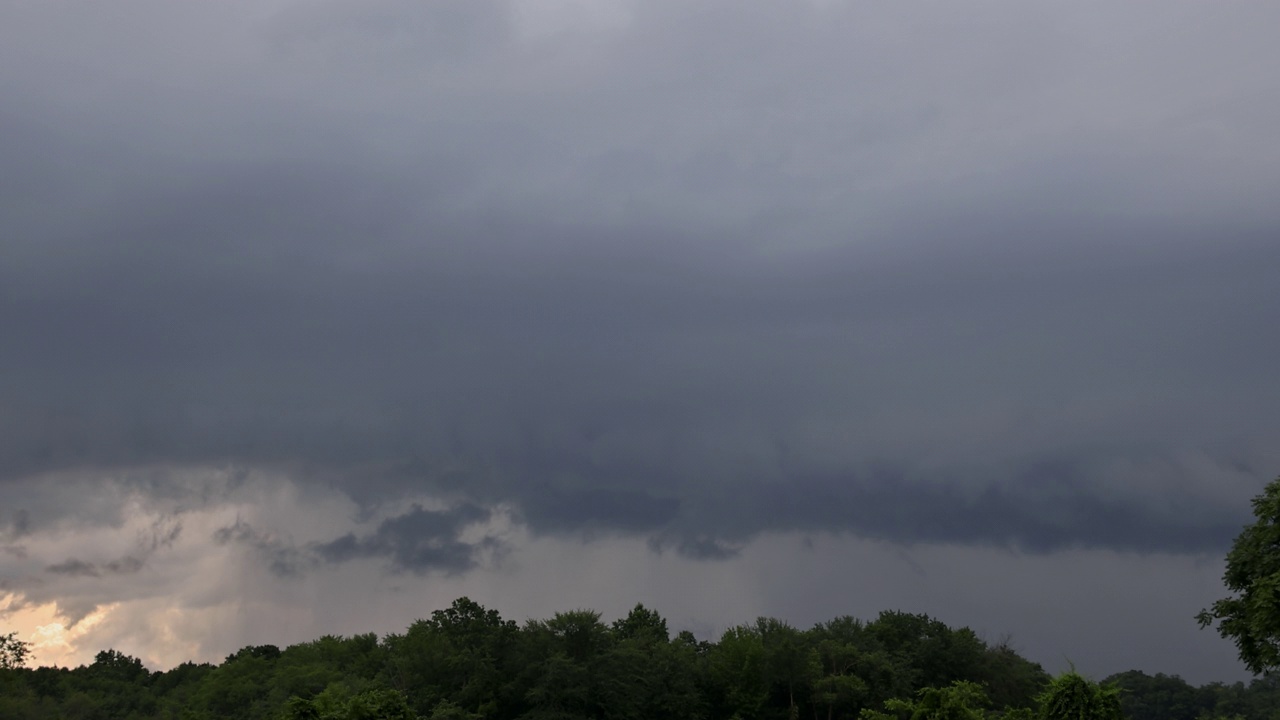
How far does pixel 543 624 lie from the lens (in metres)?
94.5

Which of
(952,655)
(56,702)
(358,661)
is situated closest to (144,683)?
(56,702)

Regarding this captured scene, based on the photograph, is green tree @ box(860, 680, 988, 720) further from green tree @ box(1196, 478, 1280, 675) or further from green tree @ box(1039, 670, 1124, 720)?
green tree @ box(1196, 478, 1280, 675)

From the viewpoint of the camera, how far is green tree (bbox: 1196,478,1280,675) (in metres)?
50.9

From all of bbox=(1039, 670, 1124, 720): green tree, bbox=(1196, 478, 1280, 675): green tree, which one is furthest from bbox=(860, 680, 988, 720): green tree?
bbox=(1196, 478, 1280, 675): green tree

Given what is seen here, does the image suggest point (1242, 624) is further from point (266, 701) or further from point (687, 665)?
point (266, 701)

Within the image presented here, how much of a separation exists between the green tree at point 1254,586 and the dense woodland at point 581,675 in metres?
13.8

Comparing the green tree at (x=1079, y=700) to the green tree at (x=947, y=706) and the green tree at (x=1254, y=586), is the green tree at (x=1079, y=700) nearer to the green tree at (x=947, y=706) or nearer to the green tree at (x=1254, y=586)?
the green tree at (x=947, y=706)

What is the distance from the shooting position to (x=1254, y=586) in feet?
172

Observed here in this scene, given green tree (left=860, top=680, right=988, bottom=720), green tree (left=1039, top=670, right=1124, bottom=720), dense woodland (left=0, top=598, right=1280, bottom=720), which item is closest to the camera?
green tree (left=1039, top=670, right=1124, bottom=720)

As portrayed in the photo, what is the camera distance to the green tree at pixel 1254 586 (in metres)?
50.9

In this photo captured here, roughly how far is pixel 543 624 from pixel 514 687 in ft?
24.3

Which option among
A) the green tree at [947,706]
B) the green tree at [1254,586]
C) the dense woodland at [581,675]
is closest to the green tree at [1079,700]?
the green tree at [947,706]

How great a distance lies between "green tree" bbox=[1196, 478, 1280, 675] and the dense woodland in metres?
13.8

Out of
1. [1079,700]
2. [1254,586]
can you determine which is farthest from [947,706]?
[1254,586]
